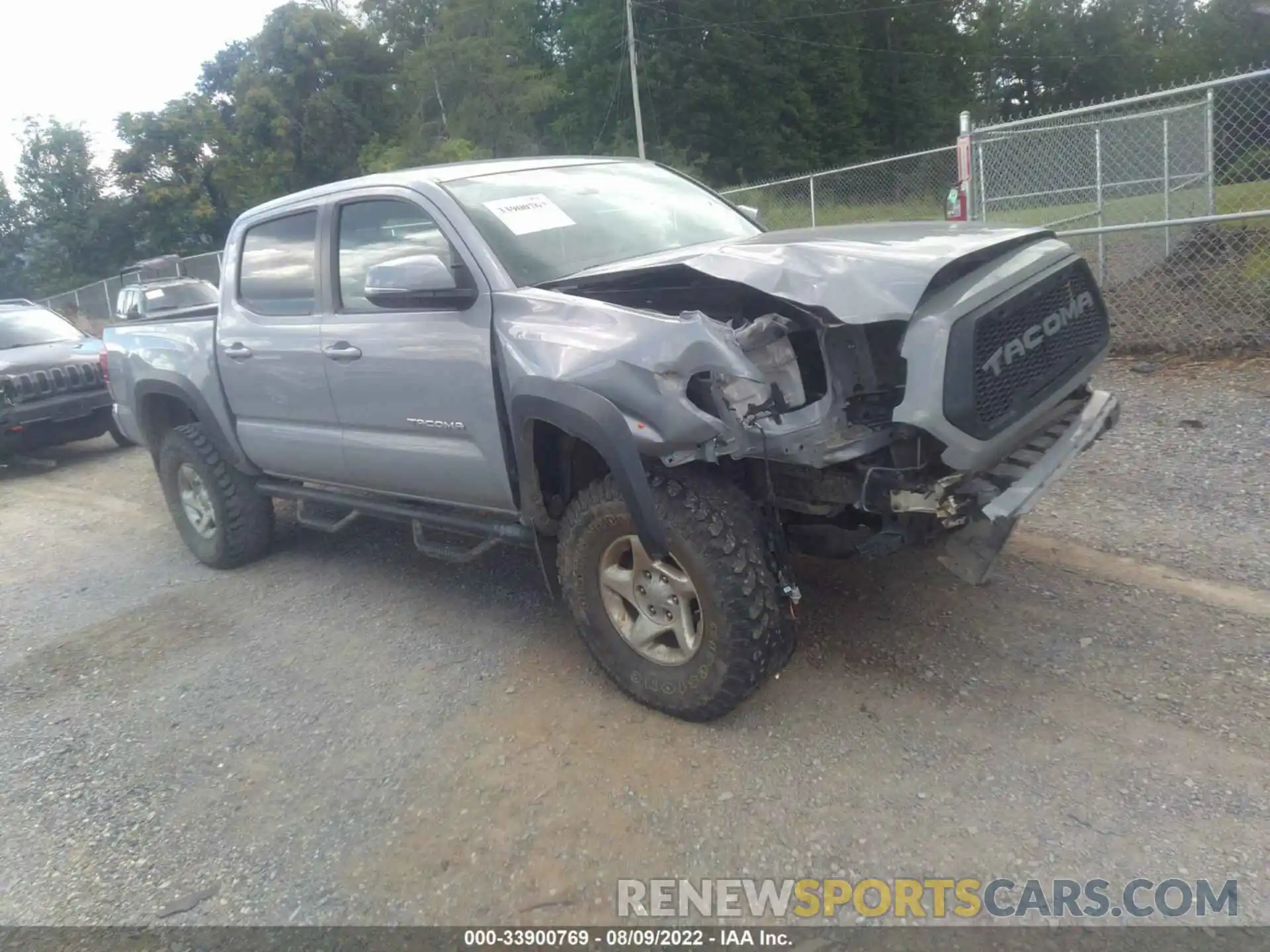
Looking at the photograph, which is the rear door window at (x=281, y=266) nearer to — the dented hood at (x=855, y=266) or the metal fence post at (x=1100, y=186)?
the dented hood at (x=855, y=266)

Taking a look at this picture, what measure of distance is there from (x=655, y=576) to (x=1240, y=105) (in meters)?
6.67

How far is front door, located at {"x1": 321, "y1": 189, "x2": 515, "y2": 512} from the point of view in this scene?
399 centimetres

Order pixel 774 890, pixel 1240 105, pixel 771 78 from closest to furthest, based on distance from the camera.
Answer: pixel 774 890
pixel 1240 105
pixel 771 78

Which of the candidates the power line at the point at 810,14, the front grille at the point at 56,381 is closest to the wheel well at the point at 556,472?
the front grille at the point at 56,381

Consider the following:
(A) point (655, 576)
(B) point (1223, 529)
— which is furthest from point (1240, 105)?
(A) point (655, 576)

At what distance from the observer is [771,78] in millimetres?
41219

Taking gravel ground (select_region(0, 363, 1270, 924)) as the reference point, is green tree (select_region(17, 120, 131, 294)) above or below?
above

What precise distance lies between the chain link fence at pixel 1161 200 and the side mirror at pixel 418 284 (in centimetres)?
440

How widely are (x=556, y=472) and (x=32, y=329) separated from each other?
905 cm

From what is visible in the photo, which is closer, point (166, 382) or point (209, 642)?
point (209, 642)

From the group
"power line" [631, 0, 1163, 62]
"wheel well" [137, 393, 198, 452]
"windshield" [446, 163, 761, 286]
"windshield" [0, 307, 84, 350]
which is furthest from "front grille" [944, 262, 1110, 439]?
"power line" [631, 0, 1163, 62]

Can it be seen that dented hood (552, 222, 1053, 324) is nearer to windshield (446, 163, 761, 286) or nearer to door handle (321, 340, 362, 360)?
windshield (446, 163, 761, 286)

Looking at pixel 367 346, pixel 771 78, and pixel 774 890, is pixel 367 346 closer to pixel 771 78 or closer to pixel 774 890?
pixel 774 890

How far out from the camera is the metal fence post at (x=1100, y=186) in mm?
7916
